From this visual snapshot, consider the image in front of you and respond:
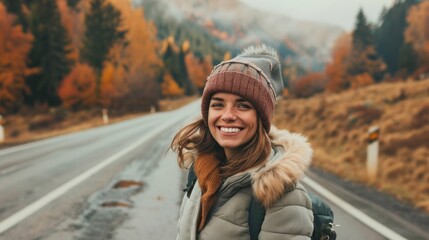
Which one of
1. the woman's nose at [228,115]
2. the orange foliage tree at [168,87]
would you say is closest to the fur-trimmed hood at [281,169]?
the woman's nose at [228,115]

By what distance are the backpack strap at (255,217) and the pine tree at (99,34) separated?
4561 cm

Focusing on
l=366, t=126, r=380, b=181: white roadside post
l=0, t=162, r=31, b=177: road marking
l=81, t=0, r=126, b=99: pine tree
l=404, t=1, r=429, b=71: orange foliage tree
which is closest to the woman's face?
l=366, t=126, r=380, b=181: white roadside post

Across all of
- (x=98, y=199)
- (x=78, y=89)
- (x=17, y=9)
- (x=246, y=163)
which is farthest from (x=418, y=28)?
(x=246, y=163)

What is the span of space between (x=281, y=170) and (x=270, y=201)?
0.53 ft

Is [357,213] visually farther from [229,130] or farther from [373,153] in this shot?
[229,130]

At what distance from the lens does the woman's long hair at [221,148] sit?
196cm

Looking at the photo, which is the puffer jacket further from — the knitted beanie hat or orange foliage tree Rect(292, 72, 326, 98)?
orange foliage tree Rect(292, 72, 326, 98)

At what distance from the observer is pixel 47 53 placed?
44344 mm

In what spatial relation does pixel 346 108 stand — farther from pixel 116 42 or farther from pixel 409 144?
pixel 116 42

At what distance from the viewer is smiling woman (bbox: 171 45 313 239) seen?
66.4 inches

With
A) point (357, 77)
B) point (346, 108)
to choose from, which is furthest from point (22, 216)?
point (357, 77)

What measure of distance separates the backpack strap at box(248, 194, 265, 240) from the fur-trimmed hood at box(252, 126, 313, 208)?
0.05 m

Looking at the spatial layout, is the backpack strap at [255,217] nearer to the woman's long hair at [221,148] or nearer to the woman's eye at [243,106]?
the woman's long hair at [221,148]

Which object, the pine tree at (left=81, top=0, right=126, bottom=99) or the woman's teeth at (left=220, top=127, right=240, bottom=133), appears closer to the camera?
the woman's teeth at (left=220, top=127, right=240, bottom=133)
